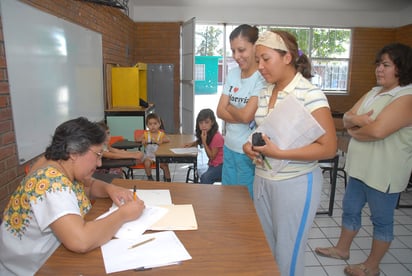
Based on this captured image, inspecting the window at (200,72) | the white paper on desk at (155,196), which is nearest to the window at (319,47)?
the window at (200,72)

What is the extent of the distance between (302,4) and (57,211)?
23.2 ft

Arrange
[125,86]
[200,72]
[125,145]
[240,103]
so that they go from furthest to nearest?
[200,72] → [125,86] → [125,145] → [240,103]

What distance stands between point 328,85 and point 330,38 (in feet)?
3.68

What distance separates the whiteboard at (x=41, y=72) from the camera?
2.36 meters

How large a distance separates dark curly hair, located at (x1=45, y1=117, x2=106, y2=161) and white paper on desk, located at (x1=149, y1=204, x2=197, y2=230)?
1.28 ft

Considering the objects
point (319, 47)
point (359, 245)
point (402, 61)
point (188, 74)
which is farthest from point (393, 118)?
point (319, 47)

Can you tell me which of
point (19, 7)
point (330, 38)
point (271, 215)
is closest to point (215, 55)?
point (330, 38)

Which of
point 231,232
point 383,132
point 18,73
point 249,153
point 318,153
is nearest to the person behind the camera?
point 231,232

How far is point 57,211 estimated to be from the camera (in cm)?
102

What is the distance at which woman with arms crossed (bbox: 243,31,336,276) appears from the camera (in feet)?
4.25

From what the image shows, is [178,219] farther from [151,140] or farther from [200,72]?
[200,72]

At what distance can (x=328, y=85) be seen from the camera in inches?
312

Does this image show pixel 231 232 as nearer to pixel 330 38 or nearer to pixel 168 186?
pixel 168 186

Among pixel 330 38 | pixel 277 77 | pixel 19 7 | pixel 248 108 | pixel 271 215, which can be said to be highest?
pixel 330 38
